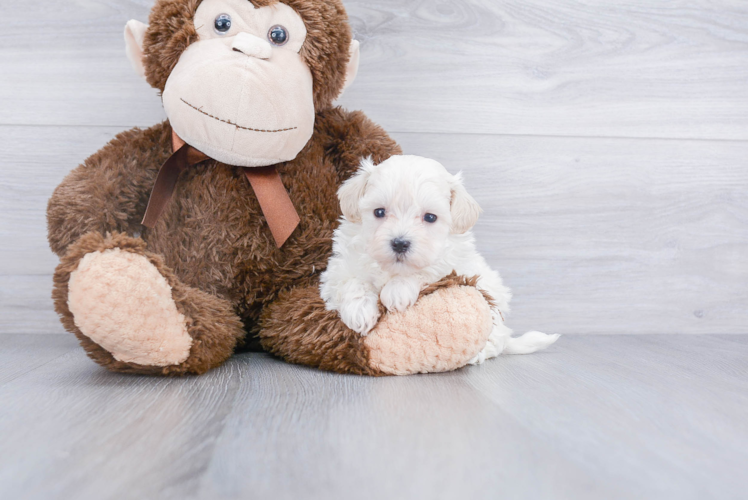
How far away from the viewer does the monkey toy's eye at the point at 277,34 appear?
979 mm

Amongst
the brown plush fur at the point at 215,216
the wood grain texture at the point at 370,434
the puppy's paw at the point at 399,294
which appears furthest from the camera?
the brown plush fur at the point at 215,216

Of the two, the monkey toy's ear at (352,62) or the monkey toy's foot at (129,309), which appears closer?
the monkey toy's foot at (129,309)

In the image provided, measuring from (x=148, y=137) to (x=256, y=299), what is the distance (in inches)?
15.3

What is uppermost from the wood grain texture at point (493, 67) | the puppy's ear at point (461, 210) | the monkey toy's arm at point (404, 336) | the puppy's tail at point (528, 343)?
the wood grain texture at point (493, 67)

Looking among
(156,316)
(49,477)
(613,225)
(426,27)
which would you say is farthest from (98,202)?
(613,225)

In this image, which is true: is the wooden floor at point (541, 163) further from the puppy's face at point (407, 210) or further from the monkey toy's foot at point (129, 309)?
the puppy's face at point (407, 210)

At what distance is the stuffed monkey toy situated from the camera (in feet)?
2.71

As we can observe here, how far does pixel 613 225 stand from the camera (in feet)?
4.61

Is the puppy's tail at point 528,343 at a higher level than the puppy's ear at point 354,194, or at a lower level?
lower

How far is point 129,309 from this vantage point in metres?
0.79

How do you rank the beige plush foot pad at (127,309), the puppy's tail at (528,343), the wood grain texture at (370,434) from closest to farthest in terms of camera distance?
1. the wood grain texture at (370,434)
2. the beige plush foot pad at (127,309)
3. the puppy's tail at (528,343)

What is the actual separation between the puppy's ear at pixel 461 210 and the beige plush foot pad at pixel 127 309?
0.47 metres

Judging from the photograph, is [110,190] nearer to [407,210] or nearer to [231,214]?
[231,214]

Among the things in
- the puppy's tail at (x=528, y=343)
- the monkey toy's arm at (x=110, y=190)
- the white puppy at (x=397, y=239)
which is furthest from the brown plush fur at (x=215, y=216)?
the puppy's tail at (x=528, y=343)
